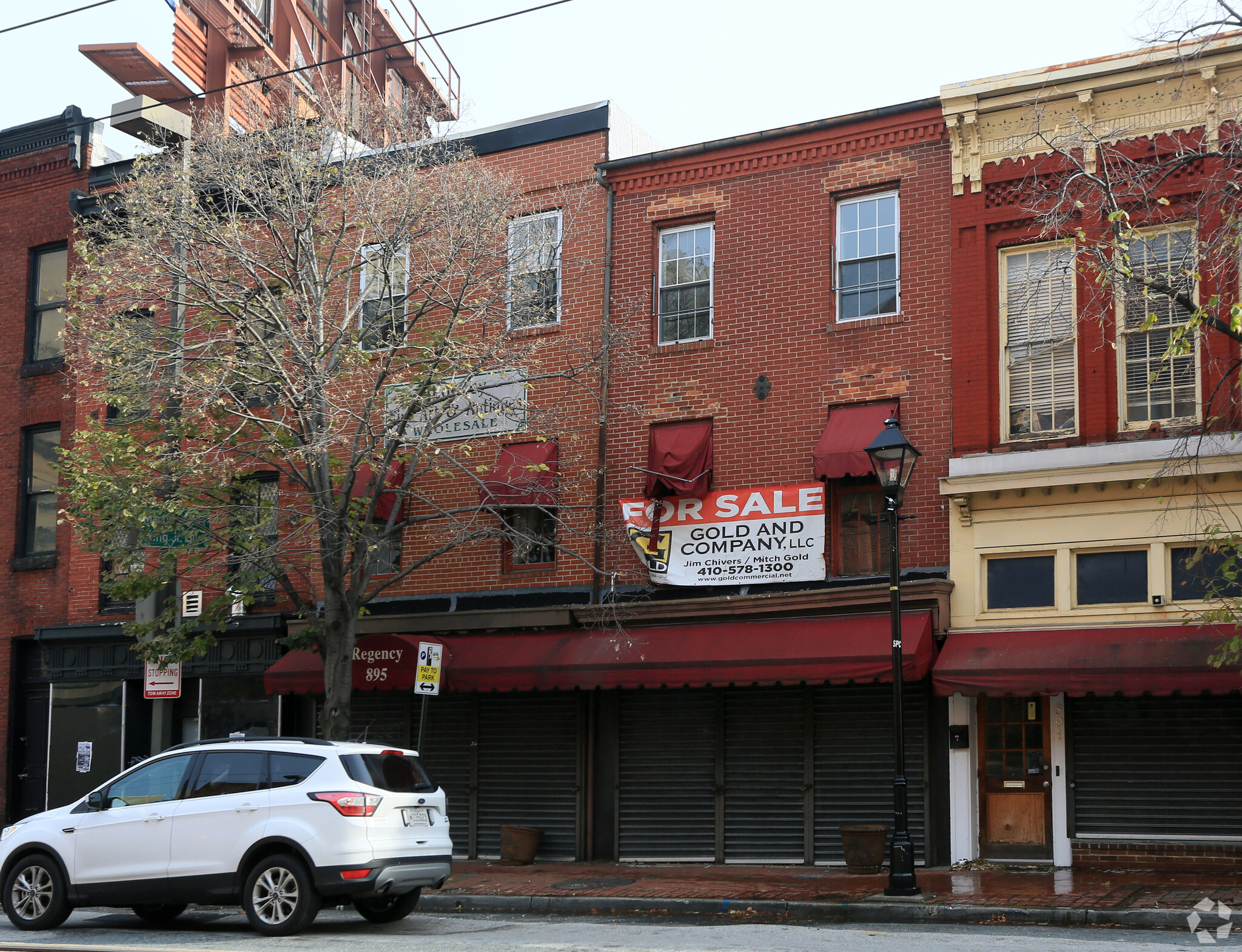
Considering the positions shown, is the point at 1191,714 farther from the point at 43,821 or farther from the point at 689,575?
the point at 43,821

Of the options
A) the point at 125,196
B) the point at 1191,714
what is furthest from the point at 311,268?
the point at 1191,714

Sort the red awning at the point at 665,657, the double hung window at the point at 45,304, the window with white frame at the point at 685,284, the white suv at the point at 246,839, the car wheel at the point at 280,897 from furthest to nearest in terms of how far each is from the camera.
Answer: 1. the double hung window at the point at 45,304
2. the window with white frame at the point at 685,284
3. the red awning at the point at 665,657
4. the white suv at the point at 246,839
5. the car wheel at the point at 280,897

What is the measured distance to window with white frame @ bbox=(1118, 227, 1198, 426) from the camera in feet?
54.6

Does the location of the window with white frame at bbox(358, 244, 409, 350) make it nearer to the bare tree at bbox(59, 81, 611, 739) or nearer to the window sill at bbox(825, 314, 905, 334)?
the bare tree at bbox(59, 81, 611, 739)

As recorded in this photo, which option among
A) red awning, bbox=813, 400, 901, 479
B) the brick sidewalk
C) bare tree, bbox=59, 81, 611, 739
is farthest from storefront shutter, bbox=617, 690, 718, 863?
red awning, bbox=813, 400, 901, 479

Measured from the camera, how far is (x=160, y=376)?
1827 centimetres

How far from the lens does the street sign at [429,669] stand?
57.1 feet

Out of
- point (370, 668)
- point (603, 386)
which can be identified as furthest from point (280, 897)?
point (603, 386)

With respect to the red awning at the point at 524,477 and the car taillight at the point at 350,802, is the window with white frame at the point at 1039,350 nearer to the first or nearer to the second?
the red awning at the point at 524,477

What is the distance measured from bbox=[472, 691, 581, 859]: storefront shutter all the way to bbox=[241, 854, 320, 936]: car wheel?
8451mm

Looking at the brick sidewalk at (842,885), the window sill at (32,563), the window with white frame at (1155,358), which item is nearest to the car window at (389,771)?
the brick sidewalk at (842,885)

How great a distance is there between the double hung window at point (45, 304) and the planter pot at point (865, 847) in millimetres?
17492

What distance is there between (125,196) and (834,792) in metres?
13.1

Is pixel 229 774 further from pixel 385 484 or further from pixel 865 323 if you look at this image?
pixel 865 323
